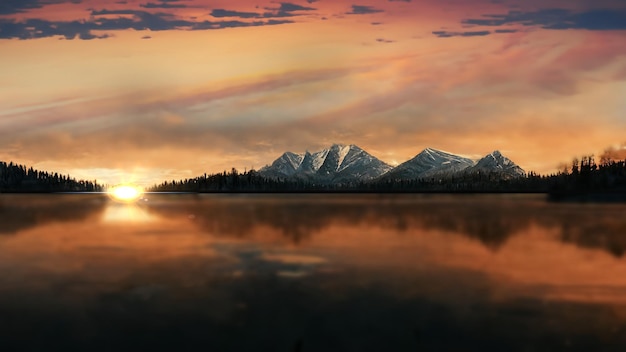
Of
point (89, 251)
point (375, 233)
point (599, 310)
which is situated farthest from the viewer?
point (375, 233)

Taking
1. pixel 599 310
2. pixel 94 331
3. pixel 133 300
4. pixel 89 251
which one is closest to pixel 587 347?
pixel 599 310

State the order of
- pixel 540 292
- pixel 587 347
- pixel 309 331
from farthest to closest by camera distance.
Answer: pixel 540 292
pixel 309 331
pixel 587 347

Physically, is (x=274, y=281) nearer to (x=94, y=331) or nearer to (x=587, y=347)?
(x=94, y=331)

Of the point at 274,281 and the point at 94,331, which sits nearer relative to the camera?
the point at 94,331

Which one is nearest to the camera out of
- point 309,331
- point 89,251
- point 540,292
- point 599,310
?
point 309,331

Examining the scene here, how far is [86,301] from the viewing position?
29.8 meters

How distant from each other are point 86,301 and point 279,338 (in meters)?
14.0

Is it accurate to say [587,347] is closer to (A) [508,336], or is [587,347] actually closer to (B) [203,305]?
(A) [508,336]

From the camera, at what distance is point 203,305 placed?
28.4m

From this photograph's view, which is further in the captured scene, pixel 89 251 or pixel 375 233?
pixel 375 233

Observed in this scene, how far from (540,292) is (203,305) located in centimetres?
2108

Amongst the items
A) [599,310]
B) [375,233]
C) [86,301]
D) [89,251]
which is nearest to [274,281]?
[86,301]

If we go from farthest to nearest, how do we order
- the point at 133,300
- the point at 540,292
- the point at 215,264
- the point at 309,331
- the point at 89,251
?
the point at 89,251 → the point at 215,264 → the point at 540,292 → the point at 133,300 → the point at 309,331

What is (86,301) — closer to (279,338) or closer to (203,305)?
(203,305)
